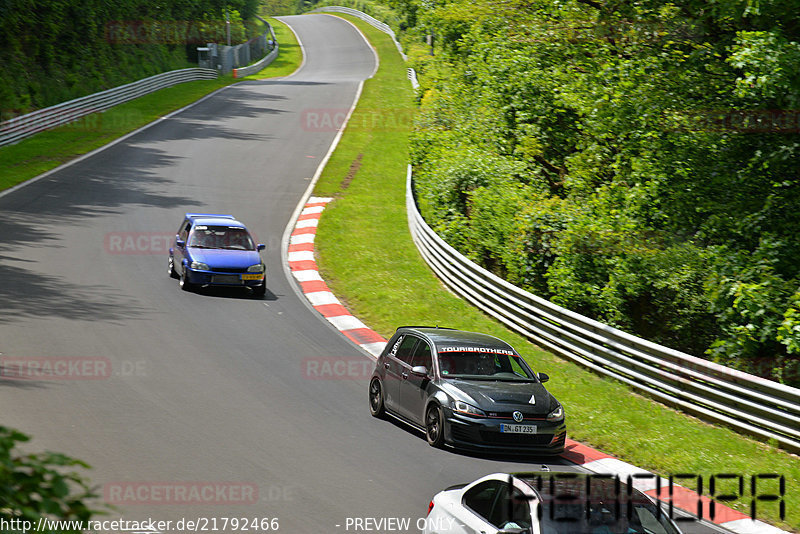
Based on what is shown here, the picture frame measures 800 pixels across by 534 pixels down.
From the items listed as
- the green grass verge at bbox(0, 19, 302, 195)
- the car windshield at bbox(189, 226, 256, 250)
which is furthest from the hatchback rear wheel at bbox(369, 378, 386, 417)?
the green grass verge at bbox(0, 19, 302, 195)

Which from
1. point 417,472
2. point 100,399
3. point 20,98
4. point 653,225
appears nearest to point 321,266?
point 653,225

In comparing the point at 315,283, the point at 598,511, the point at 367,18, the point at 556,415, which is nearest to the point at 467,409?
the point at 556,415

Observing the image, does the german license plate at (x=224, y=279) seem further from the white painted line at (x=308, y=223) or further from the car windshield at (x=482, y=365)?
the car windshield at (x=482, y=365)

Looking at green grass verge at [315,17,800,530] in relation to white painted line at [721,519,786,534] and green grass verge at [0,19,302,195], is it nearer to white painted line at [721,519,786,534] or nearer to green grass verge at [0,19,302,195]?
white painted line at [721,519,786,534]

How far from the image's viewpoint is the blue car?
62.8ft

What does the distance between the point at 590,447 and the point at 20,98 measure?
34.4 metres

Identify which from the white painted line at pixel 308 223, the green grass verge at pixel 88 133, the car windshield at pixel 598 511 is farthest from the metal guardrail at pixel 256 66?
the car windshield at pixel 598 511

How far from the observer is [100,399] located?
11.8 metres

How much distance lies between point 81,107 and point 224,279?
26547 mm

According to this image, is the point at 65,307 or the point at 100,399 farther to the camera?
the point at 65,307

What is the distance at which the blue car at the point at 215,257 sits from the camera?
19156 mm

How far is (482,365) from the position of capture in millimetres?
11883

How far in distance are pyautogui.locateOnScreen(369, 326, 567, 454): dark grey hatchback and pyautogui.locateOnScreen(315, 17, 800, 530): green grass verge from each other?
136cm

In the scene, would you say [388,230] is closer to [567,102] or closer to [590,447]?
[567,102]
